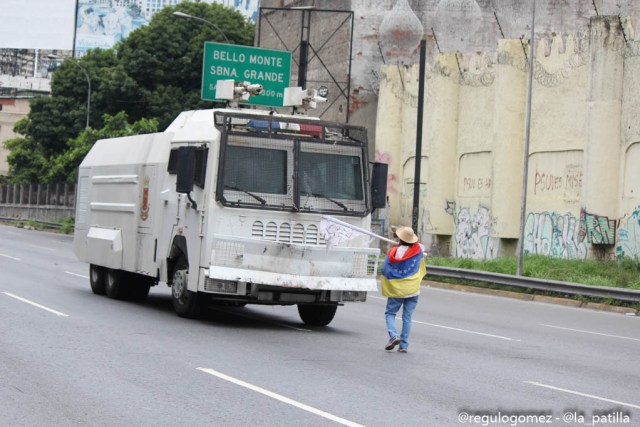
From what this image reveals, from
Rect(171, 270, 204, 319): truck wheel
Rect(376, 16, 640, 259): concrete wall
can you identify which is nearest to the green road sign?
Rect(376, 16, 640, 259): concrete wall

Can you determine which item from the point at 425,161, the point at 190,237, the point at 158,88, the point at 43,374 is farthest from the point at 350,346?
the point at 158,88

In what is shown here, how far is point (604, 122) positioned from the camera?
31594 mm

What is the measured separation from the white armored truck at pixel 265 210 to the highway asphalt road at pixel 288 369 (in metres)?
0.65

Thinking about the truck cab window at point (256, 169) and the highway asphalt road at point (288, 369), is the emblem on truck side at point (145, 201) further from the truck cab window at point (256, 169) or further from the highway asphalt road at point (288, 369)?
the truck cab window at point (256, 169)

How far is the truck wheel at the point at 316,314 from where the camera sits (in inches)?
678

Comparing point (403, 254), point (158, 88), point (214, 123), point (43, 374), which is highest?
point (158, 88)

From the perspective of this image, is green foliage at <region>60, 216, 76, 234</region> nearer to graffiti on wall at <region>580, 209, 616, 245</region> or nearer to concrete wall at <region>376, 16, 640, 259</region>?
concrete wall at <region>376, 16, 640, 259</region>

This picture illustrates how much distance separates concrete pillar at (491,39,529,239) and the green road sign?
7.50 metres

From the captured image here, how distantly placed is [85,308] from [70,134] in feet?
188

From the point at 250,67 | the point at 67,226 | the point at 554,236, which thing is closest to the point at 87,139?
the point at 67,226

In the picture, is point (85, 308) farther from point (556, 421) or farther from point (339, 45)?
point (339, 45)

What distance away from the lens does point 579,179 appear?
33.5 metres

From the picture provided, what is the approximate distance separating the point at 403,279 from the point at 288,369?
8.72 feet

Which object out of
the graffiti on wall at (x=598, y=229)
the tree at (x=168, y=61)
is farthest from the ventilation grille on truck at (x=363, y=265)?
the tree at (x=168, y=61)
